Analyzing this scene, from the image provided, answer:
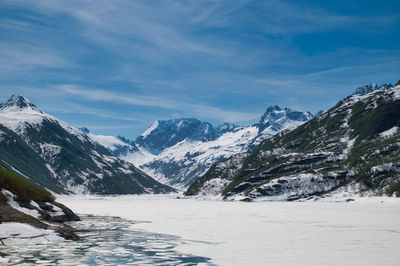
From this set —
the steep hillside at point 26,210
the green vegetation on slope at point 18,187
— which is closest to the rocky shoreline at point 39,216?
the steep hillside at point 26,210

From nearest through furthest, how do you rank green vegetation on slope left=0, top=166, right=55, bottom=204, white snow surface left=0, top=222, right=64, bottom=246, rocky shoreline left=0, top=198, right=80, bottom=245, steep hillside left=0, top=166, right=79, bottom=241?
white snow surface left=0, top=222, right=64, bottom=246
steep hillside left=0, top=166, right=79, bottom=241
rocky shoreline left=0, top=198, right=80, bottom=245
green vegetation on slope left=0, top=166, right=55, bottom=204

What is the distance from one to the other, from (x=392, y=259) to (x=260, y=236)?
58.9 ft

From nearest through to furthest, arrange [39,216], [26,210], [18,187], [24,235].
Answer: [24,235], [26,210], [39,216], [18,187]

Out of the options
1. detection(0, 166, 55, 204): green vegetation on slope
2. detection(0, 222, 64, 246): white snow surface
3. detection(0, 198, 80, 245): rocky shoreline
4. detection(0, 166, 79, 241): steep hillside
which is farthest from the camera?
detection(0, 166, 55, 204): green vegetation on slope

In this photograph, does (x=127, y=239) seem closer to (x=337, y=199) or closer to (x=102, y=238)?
(x=102, y=238)

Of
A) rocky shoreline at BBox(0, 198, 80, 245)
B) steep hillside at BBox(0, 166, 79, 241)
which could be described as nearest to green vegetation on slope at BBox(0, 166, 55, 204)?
steep hillside at BBox(0, 166, 79, 241)

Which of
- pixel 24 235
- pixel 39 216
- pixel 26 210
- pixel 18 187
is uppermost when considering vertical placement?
pixel 18 187

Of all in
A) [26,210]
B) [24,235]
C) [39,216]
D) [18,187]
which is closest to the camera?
[24,235]

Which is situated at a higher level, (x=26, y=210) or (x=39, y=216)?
(x=26, y=210)

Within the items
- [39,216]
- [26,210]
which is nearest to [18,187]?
[26,210]

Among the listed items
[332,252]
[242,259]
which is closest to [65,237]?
[242,259]

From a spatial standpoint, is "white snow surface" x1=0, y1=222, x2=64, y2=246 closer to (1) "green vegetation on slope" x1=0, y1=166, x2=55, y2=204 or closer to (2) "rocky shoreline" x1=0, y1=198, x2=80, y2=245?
(2) "rocky shoreline" x1=0, y1=198, x2=80, y2=245

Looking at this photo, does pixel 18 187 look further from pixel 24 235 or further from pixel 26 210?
pixel 24 235

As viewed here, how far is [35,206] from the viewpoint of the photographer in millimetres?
52844
